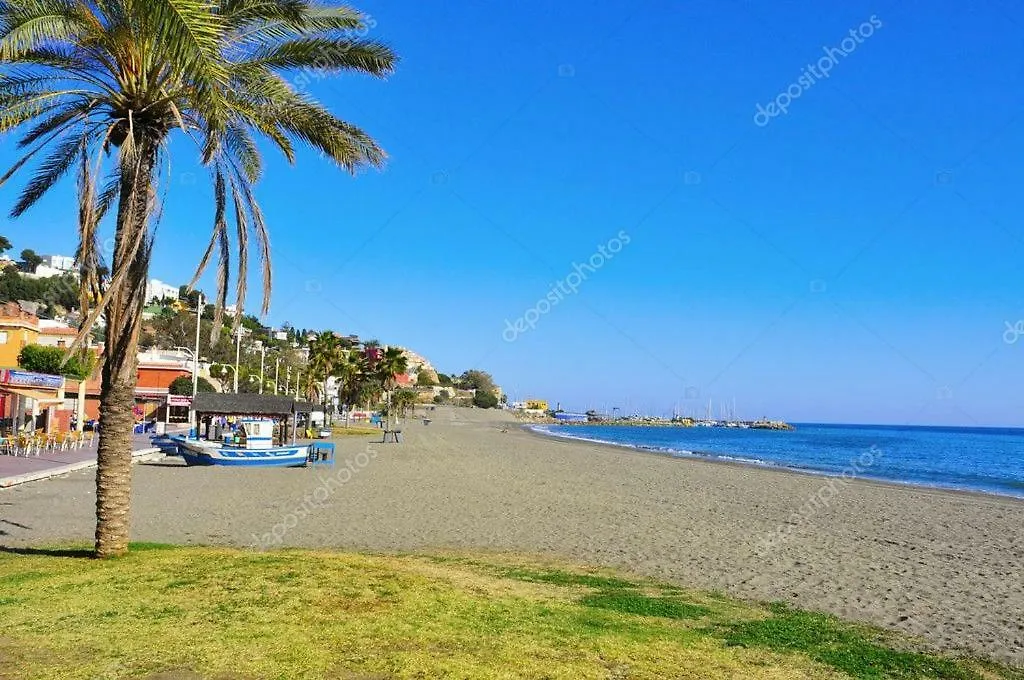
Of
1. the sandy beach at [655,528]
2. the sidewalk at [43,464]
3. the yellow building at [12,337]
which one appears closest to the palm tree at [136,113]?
the sandy beach at [655,528]

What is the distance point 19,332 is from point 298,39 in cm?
4038

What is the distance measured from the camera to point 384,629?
600 cm

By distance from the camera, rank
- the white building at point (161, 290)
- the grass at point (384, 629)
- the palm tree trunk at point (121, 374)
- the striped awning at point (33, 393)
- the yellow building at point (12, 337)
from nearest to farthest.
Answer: the grass at point (384, 629) → the palm tree trunk at point (121, 374) → the striped awning at point (33, 393) → the yellow building at point (12, 337) → the white building at point (161, 290)

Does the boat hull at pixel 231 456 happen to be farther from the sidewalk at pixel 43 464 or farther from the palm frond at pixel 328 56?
the palm frond at pixel 328 56

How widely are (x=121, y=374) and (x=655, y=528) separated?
10.3 m

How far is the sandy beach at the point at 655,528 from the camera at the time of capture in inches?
369

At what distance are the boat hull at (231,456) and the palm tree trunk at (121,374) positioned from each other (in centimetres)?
1807

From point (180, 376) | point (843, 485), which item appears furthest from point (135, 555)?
point (180, 376)

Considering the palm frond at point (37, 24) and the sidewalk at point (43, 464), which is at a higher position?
the palm frond at point (37, 24)

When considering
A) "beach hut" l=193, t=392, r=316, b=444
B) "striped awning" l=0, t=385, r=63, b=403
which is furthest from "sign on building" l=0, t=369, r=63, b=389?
"beach hut" l=193, t=392, r=316, b=444

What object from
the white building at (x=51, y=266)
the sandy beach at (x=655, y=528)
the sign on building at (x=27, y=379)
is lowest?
the sandy beach at (x=655, y=528)

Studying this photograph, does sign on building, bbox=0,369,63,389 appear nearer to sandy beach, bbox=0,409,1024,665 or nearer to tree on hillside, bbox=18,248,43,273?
sandy beach, bbox=0,409,1024,665

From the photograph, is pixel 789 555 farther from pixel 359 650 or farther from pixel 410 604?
pixel 359 650

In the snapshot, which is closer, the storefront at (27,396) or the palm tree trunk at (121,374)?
the palm tree trunk at (121,374)
